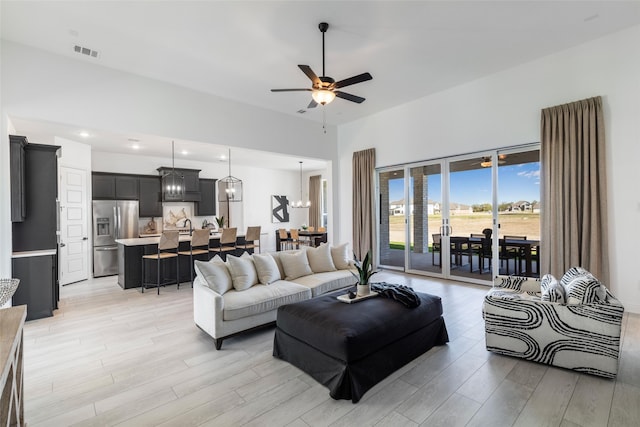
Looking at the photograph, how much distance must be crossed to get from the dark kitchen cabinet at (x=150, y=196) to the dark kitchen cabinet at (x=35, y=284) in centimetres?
398

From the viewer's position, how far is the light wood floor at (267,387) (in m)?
2.05

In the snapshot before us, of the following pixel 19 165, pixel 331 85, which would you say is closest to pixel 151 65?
pixel 19 165

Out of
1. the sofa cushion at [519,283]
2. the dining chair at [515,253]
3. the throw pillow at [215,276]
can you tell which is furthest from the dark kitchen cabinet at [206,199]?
the sofa cushion at [519,283]

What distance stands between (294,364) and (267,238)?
8437mm

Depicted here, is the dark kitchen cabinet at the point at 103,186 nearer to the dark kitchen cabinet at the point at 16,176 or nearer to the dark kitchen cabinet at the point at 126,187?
the dark kitchen cabinet at the point at 126,187

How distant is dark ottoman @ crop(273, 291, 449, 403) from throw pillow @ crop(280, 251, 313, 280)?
4.00 feet

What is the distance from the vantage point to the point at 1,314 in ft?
5.48

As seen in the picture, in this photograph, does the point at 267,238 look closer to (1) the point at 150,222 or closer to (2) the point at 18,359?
(1) the point at 150,222

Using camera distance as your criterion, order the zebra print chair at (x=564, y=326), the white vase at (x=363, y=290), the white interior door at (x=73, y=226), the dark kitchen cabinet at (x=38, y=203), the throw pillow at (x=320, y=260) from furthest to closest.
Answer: the white interior door at (x=73, y=226) → the throw pillow at (x=320, y=260) → the dark kitchen cabinet at (x=38, y=203) → the white vase at (x=363, y=290) → the zebra print chair at (x=564, y=326)

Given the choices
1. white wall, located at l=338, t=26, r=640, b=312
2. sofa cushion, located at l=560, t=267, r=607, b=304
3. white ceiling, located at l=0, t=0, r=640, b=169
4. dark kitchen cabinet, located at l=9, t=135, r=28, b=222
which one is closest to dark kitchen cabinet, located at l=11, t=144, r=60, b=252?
dark kitchen cabinet, located at l=9, t=135, r=28, b=222

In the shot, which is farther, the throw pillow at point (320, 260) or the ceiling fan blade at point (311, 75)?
the throw pillow at point (320, 260)

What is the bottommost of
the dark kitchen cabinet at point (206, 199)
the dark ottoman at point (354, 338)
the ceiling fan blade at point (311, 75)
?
the dark ottoman at point (354, 338)

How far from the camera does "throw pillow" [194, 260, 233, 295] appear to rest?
11.0ft

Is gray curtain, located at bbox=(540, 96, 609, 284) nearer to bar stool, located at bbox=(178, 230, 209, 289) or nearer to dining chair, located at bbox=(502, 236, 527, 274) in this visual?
dining chair, located at bbox=(502, 236, 527, 274)
